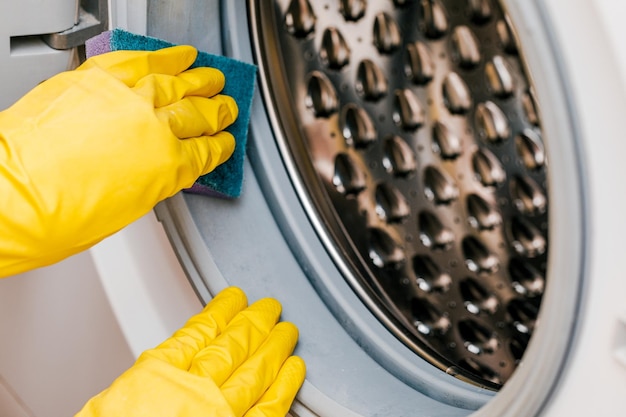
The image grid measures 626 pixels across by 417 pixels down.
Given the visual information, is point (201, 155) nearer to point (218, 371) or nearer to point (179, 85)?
point (179, 85)

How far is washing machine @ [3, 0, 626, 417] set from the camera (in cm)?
83

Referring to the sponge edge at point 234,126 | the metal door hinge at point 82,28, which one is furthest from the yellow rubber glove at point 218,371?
the metal door hinge at point 82,28

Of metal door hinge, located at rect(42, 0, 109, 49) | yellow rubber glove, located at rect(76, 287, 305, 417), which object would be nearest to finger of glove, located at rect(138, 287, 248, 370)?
yellow rubber glove, located at rect(76, 287, 305, 417)

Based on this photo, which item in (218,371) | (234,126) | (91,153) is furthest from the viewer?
(234,126)

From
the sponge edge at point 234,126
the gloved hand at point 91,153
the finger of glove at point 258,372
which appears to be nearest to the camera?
the gloved hand at point 91,153

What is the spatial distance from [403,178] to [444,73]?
0.56ft

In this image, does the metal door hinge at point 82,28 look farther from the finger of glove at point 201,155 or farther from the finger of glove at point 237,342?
the finger of glove at point 237,342

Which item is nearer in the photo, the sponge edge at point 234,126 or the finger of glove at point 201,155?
the finger of glove at point 201,155

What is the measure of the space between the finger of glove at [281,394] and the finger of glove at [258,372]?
0.03ft

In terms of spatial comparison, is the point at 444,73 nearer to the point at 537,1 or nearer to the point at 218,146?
the point at 218,146

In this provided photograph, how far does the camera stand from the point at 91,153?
2.42 feet

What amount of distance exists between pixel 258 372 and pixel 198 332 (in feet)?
0.31

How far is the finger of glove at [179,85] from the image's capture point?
79cm

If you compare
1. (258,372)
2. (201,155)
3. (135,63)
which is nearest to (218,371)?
(258,372)
